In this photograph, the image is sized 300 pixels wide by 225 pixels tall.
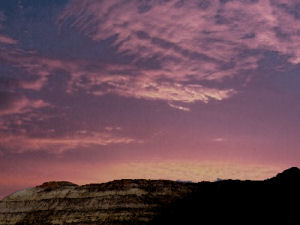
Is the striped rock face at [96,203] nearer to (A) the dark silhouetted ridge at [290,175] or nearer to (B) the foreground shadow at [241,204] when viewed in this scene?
(B) the foreground shadow at [241,204]

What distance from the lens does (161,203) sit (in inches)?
1372

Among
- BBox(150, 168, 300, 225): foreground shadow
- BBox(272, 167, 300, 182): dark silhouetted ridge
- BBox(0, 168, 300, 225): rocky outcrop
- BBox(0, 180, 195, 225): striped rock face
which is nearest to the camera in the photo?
BBox(150, 168, 300, 225): foreground shadow

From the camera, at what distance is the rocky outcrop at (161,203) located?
29.6m

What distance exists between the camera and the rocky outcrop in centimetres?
2956

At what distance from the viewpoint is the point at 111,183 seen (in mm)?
40625

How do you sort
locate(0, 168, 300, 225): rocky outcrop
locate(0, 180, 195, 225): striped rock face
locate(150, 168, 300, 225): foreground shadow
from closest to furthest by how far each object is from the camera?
locate(150, 168, 300, 225): foreground shadow, locate(0, 168, 300, 225): rocky outcrop, locate(0, 180, 195, 225): striped rock face

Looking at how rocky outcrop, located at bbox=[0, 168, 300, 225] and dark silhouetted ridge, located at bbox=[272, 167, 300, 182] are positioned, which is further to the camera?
dark silhouetted ridge, located at bbox=[272, 167, 300, 182]

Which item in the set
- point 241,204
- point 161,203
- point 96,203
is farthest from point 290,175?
point 96,203

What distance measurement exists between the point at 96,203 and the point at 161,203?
22.0 ft

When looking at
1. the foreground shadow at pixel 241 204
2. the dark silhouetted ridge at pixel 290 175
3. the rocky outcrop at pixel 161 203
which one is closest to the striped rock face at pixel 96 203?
the rocky outcrop at pixel 161 203

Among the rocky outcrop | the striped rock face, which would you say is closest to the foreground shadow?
the rocky outcrop

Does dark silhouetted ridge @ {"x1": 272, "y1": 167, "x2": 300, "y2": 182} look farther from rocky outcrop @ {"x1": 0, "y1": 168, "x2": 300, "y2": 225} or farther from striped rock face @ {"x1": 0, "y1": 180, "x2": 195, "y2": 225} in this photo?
striped rock face @ {"x1": 0, "y1": 180, "x2": 195, "y2": 225}

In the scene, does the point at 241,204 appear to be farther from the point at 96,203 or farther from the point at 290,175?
the point at 96,203

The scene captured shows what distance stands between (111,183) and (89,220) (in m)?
6.10
